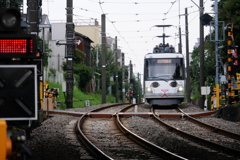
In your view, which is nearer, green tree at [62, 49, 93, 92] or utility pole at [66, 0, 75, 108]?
utility pole at [66, 0, 75, 108]

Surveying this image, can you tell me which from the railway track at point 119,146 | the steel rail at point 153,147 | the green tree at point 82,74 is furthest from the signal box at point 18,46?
the green tree at point 82,74

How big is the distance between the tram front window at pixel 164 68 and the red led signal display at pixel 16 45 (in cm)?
2473

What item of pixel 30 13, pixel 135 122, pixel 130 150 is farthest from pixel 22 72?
pixel 135 122

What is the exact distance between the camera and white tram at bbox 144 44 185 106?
103ft

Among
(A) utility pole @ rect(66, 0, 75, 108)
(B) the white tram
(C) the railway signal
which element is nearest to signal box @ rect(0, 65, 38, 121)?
(C) the railway signal

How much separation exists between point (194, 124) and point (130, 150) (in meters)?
9.12

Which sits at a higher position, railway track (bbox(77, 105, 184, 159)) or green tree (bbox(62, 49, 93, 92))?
green tree (bbox(62, 49, 93, 92))

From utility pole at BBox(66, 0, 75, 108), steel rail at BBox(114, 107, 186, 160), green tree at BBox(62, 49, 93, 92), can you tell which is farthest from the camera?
green tree at BBox(62, 49, 93, 92)

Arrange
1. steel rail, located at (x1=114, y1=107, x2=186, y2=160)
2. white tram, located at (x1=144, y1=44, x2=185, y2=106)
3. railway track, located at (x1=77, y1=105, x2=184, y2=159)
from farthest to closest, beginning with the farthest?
white tram, located at (x1=144, y1=44, x2=185, y2=106), railway track, located at (x1=77, y1=105, x2=184, y2=159), steel rail, located at (x1=114, y1=107, x2=186, y2=160)

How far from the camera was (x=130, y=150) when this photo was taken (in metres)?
12.3

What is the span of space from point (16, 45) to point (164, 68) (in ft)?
82.3

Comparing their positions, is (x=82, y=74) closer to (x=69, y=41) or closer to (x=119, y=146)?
(x=69, y=41)

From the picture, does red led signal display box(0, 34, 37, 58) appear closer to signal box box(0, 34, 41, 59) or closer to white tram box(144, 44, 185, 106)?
signal box box(0, 34, 41, 59)

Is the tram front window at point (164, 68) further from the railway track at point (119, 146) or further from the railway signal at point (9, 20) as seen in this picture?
the railway signal at point (9, 20)
